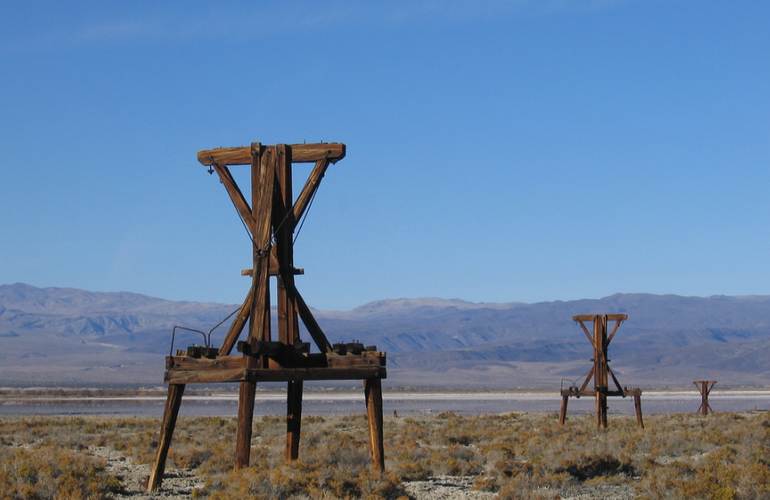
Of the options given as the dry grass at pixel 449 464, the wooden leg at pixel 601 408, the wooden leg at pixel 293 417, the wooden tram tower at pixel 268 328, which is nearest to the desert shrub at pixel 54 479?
the dry grass at pixel 449 464

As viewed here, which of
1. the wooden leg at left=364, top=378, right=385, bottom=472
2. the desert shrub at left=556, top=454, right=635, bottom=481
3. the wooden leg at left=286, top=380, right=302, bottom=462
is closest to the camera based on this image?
the wooden leg at left=364, top=378, right=385, bottom=472

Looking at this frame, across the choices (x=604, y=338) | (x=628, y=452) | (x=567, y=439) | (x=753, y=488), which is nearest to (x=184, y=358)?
(x=753, y=488)

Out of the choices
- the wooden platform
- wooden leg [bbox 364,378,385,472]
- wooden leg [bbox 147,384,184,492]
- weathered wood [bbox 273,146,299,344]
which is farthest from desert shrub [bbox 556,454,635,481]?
wooden leg [bbox 147,384,184,492]

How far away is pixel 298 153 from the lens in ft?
55.0

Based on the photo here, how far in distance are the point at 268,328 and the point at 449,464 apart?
21.5 ft

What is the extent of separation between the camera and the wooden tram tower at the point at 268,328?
51.6 ft

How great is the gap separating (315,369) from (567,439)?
14.0 metres

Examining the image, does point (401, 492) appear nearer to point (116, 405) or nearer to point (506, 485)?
point (506, 485)

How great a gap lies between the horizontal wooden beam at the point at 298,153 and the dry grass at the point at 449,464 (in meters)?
4.59

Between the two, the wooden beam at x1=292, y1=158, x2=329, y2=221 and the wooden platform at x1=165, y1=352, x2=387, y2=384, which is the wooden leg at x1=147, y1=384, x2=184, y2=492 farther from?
the wooden beam at x1=292, y1=158, x2=329, y2=221

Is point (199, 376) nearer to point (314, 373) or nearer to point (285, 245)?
point (314, 373)

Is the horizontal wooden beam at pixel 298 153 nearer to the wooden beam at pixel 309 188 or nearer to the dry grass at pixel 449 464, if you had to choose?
the wooden beam at pixel 309 188

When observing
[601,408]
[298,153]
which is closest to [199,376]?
[298,153]

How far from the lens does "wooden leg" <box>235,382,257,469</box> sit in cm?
1557
